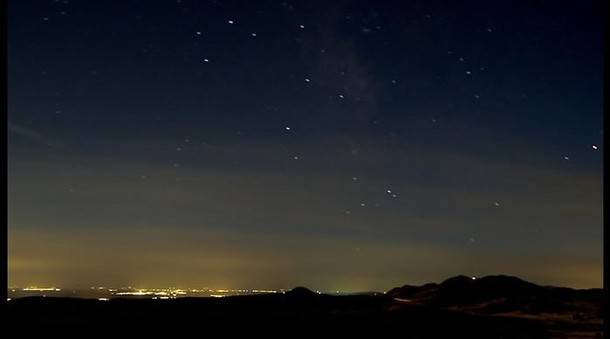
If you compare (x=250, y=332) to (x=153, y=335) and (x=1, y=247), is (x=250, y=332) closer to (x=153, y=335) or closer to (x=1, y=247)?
(x=153, y=335)

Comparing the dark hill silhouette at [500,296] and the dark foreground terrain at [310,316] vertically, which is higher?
the dark hill silhouette at [500,296]

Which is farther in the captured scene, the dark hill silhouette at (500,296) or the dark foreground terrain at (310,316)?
the dark hill silhouette at (500,296)

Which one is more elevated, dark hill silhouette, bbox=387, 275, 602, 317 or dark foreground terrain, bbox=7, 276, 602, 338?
dark hill silhouette, bbox=387, 275, 602, 317

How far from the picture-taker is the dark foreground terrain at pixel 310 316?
50.9 ft

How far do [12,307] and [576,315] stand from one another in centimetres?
1798

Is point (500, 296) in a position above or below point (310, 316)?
above

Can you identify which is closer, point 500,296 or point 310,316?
point 310,316

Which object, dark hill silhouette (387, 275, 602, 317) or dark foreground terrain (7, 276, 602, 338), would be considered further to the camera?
dark hill silhouette (387, 275, 602, 317)

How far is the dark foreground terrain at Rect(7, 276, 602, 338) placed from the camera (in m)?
15.5

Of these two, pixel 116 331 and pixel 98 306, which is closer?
pixel 116 331

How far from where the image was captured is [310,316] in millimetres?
18109

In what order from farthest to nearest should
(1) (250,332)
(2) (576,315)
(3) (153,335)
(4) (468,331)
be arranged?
(2) (576,315), (4) (468,331), (1) (250,332), (3) (153,335)

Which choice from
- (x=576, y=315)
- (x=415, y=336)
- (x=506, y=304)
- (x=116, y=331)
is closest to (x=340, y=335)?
(x=415, y=336)

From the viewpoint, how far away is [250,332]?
15000 millimetres
